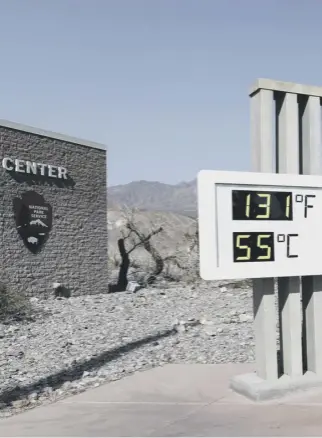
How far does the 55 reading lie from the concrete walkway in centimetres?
146

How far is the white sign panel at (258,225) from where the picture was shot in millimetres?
5859

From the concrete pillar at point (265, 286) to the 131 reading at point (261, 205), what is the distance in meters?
0.29

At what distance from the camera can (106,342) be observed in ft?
32.3

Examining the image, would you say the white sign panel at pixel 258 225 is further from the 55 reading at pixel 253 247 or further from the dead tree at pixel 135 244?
the dead tree at pixel 135 244

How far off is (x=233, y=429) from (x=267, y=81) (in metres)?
3.46

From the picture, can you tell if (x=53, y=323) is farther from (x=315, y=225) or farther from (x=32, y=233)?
(x=315, y=225)

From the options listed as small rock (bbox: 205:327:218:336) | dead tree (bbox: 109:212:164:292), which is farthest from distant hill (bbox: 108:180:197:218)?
small rock (bbox: 205:327:218:336)

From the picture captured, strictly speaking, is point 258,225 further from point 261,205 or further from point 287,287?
point 287,287

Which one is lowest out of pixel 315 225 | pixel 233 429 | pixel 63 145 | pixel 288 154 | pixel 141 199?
pixel 233 429

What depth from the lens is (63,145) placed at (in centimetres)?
1881

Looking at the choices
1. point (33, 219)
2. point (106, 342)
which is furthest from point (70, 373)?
point (33, 219)

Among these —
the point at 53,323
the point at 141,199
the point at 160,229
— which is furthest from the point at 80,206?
the point at 141,199

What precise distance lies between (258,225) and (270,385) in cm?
164

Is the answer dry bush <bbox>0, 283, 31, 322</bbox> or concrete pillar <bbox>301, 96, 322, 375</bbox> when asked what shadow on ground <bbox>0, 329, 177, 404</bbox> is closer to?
concrete pillar <bbox>301, 96, 322, 375</bbox>
